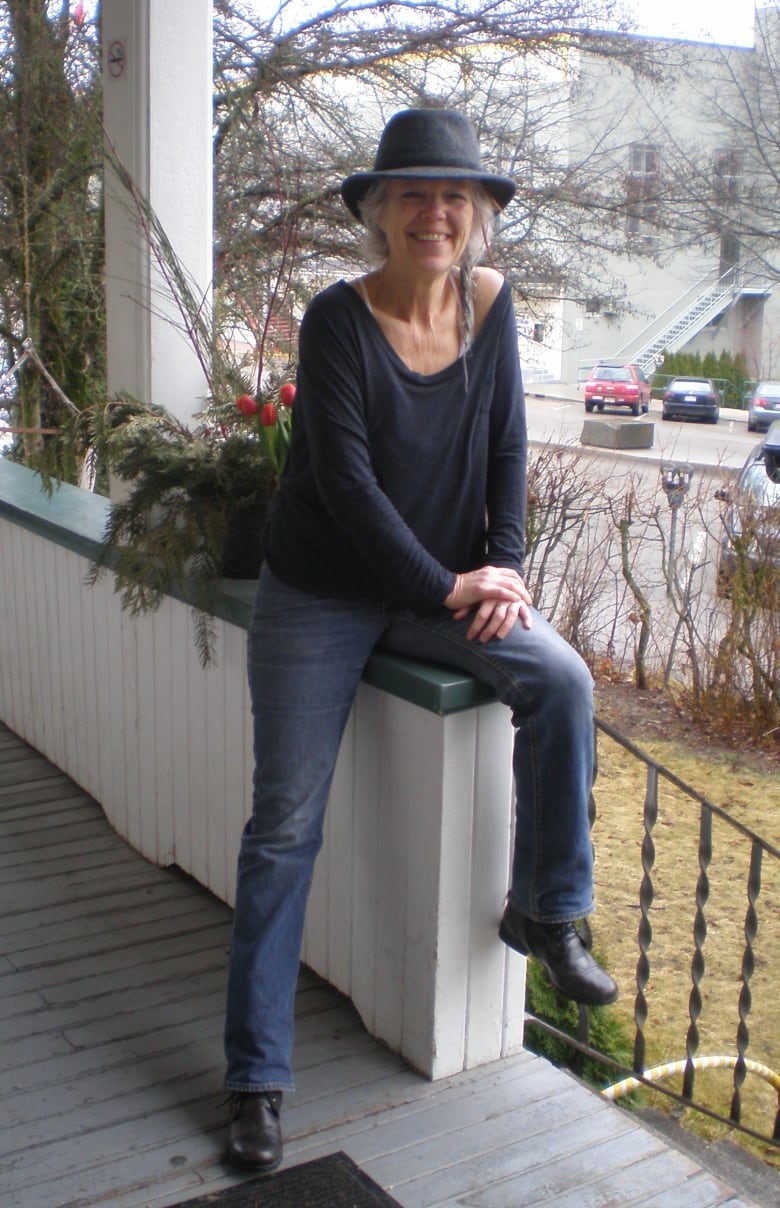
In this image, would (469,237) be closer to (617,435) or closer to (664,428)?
(617,435)

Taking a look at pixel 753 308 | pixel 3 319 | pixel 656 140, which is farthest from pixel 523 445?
pixel 753 308

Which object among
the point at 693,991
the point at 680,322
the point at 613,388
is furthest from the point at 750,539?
the point at 680,322

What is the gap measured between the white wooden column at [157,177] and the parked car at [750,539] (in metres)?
4.13

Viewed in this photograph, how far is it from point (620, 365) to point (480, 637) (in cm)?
1988

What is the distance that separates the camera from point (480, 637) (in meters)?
2.06

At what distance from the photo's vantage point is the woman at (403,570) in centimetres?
198

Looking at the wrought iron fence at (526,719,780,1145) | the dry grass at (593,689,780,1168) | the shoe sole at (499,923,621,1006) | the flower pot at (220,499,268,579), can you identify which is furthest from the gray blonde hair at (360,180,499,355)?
the dry grass at (593,689,780,1168)

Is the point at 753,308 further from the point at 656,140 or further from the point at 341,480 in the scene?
the point at 341,480

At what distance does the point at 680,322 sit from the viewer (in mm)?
25656

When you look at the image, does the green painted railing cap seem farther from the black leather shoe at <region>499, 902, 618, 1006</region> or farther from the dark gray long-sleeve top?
the black leather shoe at <region>499, 902, 618, 1006</region>

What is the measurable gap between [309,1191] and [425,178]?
1.59 meters

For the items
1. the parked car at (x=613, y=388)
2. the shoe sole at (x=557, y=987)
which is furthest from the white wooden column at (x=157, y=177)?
the parked car at (x=613, y=388)

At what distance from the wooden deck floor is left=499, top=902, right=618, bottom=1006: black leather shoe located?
24 cm

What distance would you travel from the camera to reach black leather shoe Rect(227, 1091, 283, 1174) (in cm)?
197
